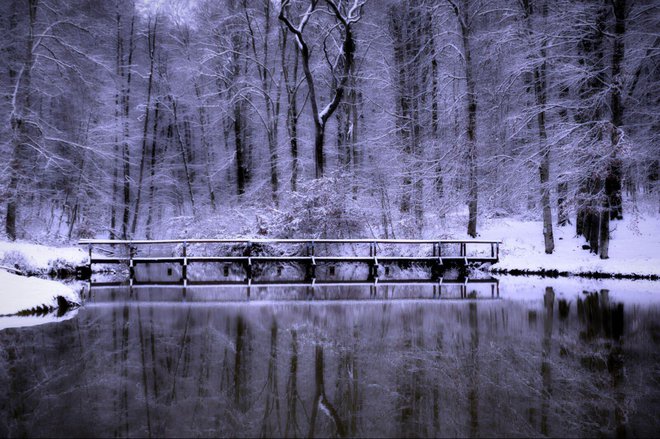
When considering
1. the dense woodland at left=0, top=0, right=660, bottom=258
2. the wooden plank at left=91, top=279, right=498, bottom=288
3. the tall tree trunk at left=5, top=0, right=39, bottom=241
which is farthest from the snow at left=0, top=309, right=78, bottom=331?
the tall tree trunk at left=5, top=0, right=39, bottom=241

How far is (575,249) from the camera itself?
2034 cm

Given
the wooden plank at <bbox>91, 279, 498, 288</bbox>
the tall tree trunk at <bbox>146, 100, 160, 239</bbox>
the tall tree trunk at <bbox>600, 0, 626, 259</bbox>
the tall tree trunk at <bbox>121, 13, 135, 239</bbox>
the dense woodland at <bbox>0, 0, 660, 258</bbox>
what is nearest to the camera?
the wooden plank at <bbox>91, 279, 498, 288</bbox>

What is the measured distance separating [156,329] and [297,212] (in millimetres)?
12426

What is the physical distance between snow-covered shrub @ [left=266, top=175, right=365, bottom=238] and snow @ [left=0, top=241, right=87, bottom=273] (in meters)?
7.25

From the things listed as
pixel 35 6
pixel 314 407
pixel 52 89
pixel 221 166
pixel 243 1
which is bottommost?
pixel 314 407

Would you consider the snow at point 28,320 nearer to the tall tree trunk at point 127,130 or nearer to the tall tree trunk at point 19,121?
the tall tree trunk at point 19,121

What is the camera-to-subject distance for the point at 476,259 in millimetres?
19859

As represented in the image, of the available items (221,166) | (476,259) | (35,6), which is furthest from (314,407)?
(221,166)

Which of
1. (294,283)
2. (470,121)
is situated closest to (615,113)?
(470,121)

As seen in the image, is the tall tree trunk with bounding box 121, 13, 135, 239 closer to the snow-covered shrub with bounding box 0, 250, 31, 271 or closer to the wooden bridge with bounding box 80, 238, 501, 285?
the wooden bridge with bounding box 80, 238, 501, 285

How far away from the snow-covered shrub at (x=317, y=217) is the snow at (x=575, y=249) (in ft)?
20.7

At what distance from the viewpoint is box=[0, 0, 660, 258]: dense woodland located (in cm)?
1873

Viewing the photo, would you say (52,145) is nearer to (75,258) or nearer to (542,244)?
(75,258)

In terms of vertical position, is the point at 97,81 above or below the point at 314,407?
above
